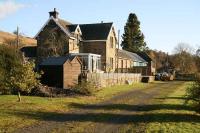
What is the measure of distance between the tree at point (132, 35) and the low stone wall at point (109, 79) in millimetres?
66790

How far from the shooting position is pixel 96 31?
63969mm

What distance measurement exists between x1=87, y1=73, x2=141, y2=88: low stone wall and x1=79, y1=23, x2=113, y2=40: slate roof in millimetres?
8052

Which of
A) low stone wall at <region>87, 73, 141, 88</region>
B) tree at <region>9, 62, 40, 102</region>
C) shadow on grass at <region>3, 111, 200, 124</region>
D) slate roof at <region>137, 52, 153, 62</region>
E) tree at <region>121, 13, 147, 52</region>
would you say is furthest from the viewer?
tree at <region>121, 13, 147, 52</region>

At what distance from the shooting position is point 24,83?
1053 inches

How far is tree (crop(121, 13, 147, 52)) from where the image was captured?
132 meters

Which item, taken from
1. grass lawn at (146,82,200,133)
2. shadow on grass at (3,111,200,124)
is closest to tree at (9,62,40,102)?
shadow on grass at (3,111,200,124)

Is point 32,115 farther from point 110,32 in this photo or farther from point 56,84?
point 110,32

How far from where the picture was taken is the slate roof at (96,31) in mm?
62656

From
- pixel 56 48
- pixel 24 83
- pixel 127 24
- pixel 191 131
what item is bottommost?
pixel 191 131

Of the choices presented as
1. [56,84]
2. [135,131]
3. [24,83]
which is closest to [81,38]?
[56,84]

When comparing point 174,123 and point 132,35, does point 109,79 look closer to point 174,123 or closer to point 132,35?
point 174,123

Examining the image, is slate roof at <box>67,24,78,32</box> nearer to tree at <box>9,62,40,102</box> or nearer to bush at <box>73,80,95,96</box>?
bush at <box>73,80,95,96</box>

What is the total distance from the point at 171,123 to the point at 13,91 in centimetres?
1768

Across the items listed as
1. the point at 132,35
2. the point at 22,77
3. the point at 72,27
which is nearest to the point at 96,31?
the point at 72,27
